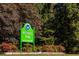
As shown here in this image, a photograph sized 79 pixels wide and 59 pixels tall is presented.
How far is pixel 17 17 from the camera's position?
1780 cm

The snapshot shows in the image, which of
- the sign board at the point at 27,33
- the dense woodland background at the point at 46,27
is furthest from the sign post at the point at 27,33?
the dense woodland background at the point at 46,27

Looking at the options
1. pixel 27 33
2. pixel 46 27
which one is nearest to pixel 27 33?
pixel 27 33

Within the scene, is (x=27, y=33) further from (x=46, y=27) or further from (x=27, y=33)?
(x=46, y=27)

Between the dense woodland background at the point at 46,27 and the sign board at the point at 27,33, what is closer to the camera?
the sign board at the point at 27,33

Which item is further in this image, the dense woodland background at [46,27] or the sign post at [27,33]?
the dense woodland background at [46,27]

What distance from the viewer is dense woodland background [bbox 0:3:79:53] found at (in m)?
17.8

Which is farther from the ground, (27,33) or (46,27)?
(46,27)

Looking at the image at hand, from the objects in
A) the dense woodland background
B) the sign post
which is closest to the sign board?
the sign post

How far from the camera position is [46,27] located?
1820 centimetres

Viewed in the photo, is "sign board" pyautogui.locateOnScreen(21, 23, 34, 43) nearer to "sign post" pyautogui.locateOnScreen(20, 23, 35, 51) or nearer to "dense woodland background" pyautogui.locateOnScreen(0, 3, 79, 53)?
"sign post" pyautogui.locateOnScreen(20, 23, 35, 51)

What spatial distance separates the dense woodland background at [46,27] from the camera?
1781 centimetres

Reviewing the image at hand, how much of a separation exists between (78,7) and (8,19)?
4.03 meters

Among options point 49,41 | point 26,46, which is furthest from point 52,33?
point 26,46

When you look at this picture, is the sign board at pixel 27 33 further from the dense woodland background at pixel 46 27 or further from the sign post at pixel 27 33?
the dense woodland background at pixel 46 27
